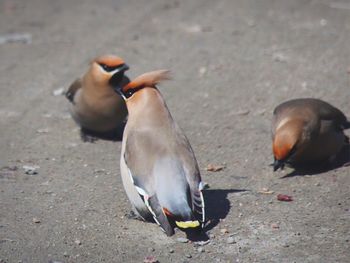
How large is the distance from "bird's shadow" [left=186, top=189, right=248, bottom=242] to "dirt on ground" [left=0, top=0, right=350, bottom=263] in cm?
2

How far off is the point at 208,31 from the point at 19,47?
2.23m

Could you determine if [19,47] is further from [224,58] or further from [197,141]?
[197,141]

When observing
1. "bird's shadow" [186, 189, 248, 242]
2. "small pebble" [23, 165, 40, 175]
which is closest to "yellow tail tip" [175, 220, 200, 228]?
"bird's shadow" [186, 189, 248, 242]

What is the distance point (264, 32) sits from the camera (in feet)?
32.6

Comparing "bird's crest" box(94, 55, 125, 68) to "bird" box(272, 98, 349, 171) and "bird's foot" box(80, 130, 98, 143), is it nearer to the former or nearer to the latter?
"bird's foot" box(80, 130, 98, 143)

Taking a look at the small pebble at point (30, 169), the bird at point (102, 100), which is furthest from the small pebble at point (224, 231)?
the bird at point (102, 100)

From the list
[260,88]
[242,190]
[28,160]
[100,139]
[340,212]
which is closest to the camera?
[340,212]

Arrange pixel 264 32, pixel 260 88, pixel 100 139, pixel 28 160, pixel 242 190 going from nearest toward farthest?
pixel 242 190 < pixel 28 160 < pixel 100 139 < pixel 260 88 < pixel 264 32

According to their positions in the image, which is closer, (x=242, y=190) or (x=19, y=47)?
(x=242, y=190)

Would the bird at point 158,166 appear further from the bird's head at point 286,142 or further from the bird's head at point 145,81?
the bird's head at point 286,142

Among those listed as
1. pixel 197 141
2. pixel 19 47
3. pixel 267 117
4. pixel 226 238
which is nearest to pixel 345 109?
pixel 267 117

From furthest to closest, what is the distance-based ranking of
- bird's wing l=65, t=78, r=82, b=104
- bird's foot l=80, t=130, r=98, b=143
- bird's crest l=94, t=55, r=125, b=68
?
bird's wing l=65, t=78, r=82, b=104 → bird's foot l=80, t=130, r=98, b=143 → bird's crest l=94, t=55, r=125, b=68

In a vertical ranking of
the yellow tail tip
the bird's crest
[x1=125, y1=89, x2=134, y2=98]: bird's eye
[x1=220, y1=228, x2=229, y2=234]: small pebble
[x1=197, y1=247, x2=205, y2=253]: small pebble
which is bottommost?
[x1=220, y1=228, x2=229, y2=234]: small pebble

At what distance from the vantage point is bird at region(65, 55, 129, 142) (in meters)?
7.46
